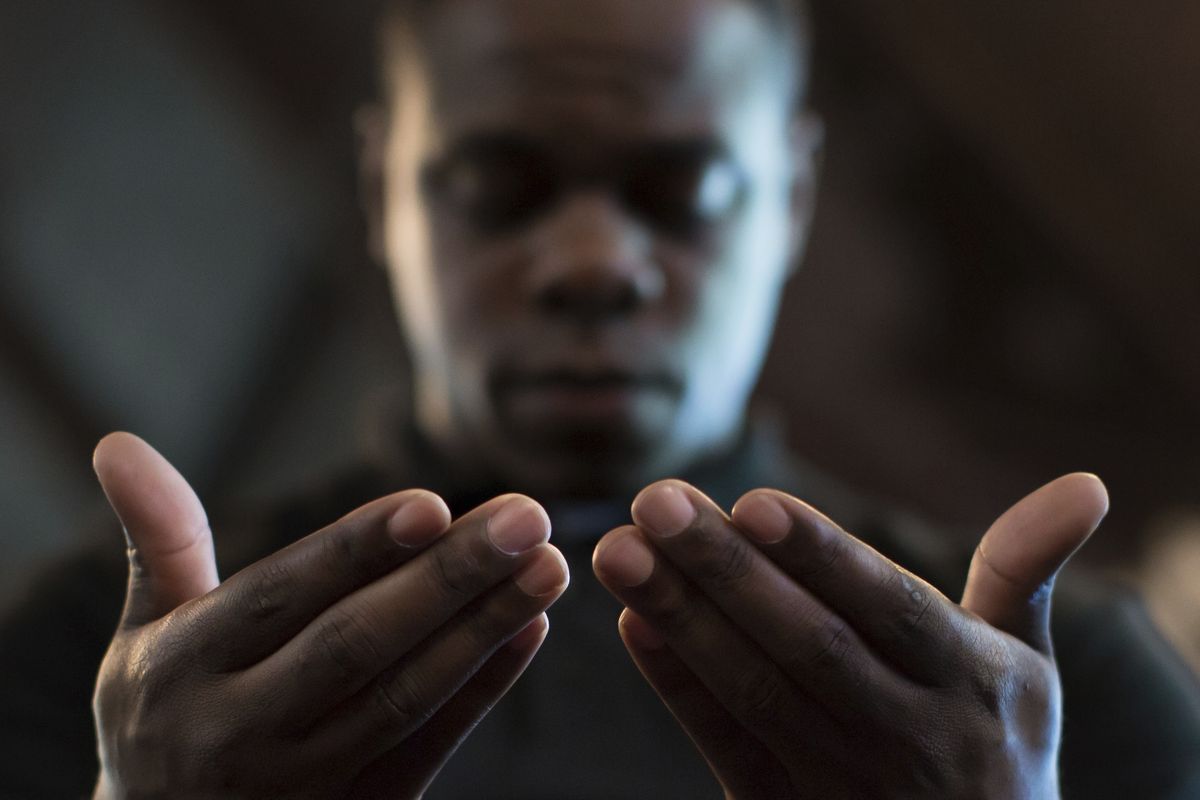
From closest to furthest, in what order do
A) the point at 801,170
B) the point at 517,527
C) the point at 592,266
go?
the point at 517,527
the point at 592,266
the point at 801,170

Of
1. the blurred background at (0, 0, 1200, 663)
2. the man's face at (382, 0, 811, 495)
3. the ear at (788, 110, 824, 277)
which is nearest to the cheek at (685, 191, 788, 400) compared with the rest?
the man's face at (382, 0, 811, 495)

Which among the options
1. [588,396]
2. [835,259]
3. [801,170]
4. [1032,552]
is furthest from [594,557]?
[835,259]

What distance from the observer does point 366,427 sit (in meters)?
0.75

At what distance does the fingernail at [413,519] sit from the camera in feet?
1.12

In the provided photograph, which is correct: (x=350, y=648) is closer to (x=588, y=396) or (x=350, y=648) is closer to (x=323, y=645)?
(x=323, y=645)

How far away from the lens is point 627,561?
345mm

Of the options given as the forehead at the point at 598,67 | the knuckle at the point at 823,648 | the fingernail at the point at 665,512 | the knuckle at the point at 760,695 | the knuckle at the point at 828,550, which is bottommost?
the knuckle at the point at 760,695

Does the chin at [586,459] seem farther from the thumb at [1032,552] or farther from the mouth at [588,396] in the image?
the thumb at [1032,552]

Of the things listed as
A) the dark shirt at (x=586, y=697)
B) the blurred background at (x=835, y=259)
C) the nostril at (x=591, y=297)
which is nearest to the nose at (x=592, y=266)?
the nostril at (x=591, y=297)

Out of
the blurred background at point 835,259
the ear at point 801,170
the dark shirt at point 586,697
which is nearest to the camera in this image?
the dark shirt at point 586,697

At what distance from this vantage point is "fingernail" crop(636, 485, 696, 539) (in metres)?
0.34

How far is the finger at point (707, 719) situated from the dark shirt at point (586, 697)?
0.20 metres

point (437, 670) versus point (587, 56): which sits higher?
point (587, 56)

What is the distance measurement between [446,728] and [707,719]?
3.2 inches
